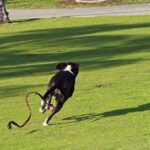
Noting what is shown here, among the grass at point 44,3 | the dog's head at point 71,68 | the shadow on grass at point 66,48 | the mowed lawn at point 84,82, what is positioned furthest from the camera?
the grass at point 44,3

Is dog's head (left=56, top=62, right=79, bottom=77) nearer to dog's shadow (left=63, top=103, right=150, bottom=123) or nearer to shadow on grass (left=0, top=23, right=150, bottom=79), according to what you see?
dog's shadow (left=63, top=103, right=150, bottom=123)

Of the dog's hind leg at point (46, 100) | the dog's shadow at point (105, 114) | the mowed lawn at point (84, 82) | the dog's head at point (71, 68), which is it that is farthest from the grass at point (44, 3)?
the dog's hind leg at point (46, 100)

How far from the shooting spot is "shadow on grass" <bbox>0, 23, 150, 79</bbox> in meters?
20.5

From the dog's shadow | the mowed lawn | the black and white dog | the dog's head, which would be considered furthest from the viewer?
the dog's shadow

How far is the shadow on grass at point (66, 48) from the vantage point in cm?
2048

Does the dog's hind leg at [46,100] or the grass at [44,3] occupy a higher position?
the dog's hind leg at [46,100]

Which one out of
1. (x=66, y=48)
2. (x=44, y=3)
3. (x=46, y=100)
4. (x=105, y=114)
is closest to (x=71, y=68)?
(x=46, y=100)

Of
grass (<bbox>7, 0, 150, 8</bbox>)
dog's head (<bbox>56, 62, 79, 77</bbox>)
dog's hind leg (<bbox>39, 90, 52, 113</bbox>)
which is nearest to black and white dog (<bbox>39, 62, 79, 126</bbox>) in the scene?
dog's hind leg (<bbox>39, 90, 52, 113</bbox>)

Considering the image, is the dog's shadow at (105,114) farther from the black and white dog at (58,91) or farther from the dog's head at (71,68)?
the dog's head at (71,68)

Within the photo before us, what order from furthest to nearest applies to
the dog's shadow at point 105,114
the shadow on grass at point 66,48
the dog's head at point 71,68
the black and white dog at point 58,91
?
the shadow on grass at point 66,48 → the dog's shadow at point 105,114 → the dog's head at point 71,68 → the black and white dog at point 58,91

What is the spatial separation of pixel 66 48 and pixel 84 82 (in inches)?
321

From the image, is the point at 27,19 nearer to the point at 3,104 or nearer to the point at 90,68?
the point at 90,68

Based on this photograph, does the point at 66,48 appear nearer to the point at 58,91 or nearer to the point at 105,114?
the point at 105,114

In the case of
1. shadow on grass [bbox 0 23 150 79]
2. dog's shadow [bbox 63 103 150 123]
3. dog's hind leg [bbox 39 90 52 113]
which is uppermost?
dog's hind leg [bbox 39 90 52 113]
